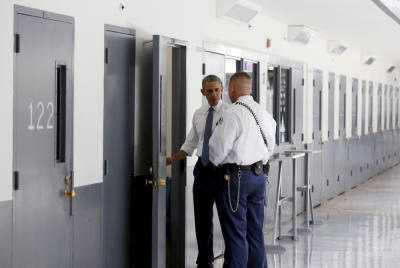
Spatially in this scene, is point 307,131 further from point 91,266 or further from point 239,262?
point 91,266

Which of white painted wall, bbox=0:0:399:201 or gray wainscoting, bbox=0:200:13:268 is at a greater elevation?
white painted wall, bbox=0:0:399:201

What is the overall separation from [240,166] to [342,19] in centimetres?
429

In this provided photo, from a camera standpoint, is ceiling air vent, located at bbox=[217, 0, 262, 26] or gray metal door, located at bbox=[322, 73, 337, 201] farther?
gray metal door, located at bbox=[322, 73, 337, 201]

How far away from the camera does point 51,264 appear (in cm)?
411

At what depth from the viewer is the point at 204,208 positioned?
18.4 feet

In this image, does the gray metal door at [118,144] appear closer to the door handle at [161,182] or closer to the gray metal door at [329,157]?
the door handle at [161,182]

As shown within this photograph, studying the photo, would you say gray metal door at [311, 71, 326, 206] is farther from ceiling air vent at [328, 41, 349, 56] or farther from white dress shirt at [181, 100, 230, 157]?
white dress shirt at [181, 100, 230, 157]

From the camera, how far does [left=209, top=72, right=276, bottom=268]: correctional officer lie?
506 cm

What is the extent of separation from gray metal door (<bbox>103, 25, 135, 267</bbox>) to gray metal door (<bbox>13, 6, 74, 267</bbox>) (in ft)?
1.64

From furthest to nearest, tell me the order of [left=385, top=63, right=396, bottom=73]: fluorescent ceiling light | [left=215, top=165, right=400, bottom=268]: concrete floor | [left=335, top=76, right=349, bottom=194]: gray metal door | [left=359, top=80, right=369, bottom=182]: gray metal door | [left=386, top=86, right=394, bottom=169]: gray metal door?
[left=386, top=86, right=394, bottom=169]: gray metal door
[left=385, top=63, right=396, bottom=73]: fluorescent ceiling light
[left=359, top=80, right=369, bottom=182]: gray metal door
[left=335, top=76, right=349, bottom=194]: gray metal door
[left=215, top=165, right=400, bottom=268]: concrete floor

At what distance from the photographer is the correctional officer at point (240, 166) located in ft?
16.6

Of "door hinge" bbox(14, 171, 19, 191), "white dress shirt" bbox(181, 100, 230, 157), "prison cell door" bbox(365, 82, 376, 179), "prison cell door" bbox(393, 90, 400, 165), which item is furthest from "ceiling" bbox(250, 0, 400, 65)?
"prison cell door" bbox(393, 90, 400, 165)

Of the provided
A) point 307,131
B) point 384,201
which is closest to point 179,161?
point 307,131

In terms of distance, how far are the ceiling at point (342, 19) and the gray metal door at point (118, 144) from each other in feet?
8.24
